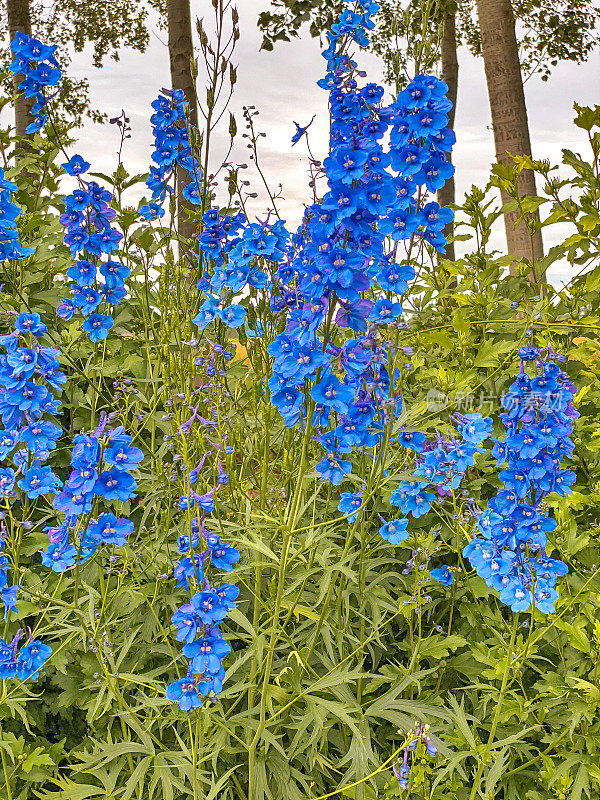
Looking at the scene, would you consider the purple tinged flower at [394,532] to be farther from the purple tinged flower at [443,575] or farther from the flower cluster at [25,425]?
the flower cluster at [25,425]

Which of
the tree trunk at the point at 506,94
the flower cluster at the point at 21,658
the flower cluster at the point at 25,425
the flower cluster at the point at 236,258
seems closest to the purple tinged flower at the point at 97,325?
the flower cluster at the point at 236,258

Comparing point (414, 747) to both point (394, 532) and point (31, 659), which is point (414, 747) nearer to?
point (394, 532)

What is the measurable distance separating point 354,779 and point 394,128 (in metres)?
2.05

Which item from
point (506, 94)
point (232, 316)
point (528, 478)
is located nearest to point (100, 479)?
point (232, 316)

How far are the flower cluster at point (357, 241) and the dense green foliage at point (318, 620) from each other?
0.16 meters

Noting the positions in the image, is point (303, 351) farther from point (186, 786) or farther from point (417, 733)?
point (186, 786)

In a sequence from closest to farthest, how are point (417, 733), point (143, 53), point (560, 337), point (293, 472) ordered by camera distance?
point (417, 733)
point (293, 472)
point (560, 337)
point (143, 53)

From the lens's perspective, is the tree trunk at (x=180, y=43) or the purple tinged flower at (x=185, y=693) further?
the tree trunk at (x=180, y=43)

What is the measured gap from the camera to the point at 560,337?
3.48 m

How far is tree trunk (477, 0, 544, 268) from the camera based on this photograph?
261 inches

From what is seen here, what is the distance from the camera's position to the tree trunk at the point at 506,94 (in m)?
6.64

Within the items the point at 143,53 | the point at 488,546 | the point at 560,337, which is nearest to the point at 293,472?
the point at 488,546

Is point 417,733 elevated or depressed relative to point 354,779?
elevated

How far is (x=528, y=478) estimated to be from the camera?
2.05 m
